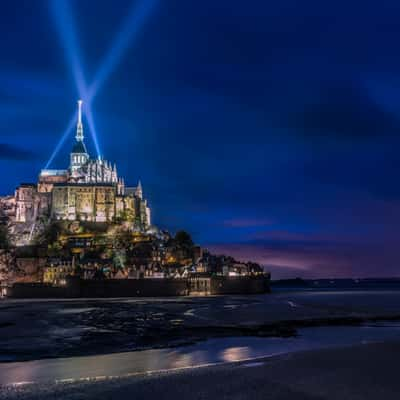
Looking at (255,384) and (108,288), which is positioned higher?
(108,288)

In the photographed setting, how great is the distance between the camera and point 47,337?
30.2 meters

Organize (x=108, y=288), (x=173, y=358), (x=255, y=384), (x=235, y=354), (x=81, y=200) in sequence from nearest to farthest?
(x=255, y=384)
(x=173, y=358)
(x=235, y=354)
(x=108, y=288)
(x=81, y=200)

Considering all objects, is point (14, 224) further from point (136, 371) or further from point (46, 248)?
point (136, 371)

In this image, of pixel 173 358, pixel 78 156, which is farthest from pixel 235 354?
pixel 78 156

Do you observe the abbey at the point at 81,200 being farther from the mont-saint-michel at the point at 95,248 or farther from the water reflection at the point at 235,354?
the water reflection at the point at 235,354

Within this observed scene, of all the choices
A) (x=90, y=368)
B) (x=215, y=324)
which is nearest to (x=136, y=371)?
(x=90, y=368)

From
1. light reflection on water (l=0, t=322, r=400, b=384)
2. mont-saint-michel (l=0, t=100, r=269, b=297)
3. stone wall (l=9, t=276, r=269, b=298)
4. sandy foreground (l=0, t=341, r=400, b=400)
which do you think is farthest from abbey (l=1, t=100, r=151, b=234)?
sandy foreground (l=0, t=341, r=400, b=400)

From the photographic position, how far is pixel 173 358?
21.2 metres

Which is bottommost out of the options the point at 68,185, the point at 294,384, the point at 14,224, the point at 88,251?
the point at 294,384

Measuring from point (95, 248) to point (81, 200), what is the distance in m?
16.0

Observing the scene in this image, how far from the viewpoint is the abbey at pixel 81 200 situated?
415ft

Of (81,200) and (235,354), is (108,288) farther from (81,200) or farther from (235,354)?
(235,354)

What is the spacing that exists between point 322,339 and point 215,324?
11.5 metres

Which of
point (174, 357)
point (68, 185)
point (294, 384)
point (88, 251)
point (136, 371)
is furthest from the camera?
point (68, 185)
